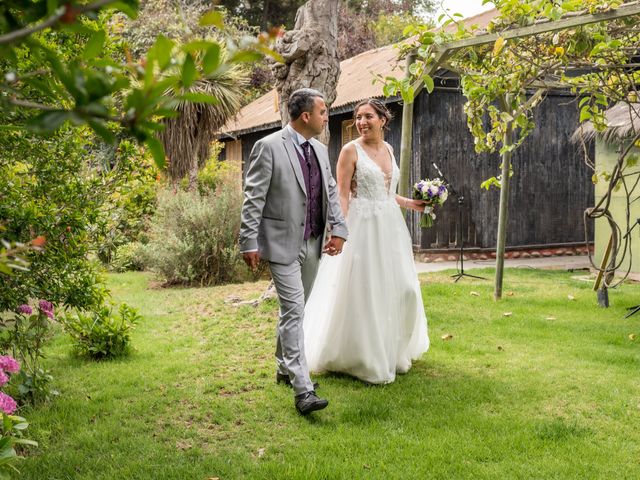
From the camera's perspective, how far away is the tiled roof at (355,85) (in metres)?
14.7

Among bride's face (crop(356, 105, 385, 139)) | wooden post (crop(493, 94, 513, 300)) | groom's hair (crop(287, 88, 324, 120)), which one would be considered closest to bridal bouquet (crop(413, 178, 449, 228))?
bride's face (crop(356, 105, 385, 139))

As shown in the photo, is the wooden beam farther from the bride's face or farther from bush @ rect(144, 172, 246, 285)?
bush @ rect(144, 172, 246, 285)

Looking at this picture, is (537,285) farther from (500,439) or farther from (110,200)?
(110,200)

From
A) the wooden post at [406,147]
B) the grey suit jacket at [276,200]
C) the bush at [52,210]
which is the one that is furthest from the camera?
the wooden post at [406,147]

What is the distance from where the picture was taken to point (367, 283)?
5430 mm

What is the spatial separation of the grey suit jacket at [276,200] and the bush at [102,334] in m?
2.04

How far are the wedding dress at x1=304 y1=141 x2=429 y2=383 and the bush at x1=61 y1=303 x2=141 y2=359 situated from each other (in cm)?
174

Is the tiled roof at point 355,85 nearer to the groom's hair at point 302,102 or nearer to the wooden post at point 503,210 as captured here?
the wooden post at point 503,210

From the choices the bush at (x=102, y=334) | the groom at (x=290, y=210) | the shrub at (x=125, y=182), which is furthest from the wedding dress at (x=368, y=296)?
the bush at (x=102, y=334)

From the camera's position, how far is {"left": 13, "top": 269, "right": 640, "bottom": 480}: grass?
3.82 m

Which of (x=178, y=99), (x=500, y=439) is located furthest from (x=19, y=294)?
(x=178, y=99)

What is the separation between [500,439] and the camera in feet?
13.6

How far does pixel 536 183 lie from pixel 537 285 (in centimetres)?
517

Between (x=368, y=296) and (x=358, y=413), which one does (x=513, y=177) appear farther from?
(x=358, y=413)
